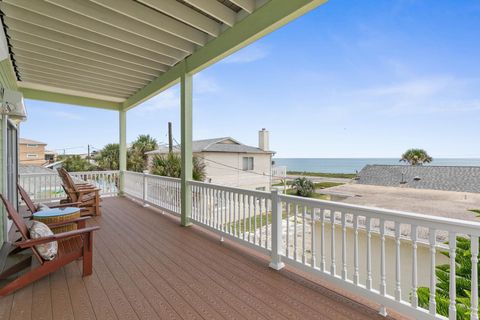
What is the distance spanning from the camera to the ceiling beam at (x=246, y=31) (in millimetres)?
2844

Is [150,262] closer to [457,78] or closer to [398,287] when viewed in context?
[398,287]

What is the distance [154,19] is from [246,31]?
1.30m

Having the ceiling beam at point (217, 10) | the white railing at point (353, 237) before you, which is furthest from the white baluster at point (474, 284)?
the ceiling beam at point (217, 10)

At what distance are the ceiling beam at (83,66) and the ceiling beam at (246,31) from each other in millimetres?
1089

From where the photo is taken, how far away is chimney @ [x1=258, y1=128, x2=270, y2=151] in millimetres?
17328

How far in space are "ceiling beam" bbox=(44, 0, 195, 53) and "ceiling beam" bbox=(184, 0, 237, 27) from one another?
3.42 ft

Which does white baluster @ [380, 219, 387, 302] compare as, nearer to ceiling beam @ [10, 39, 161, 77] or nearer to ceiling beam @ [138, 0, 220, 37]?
ceiling beam @ [138, 0, 220, 37]

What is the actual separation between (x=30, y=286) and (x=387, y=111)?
773 inches

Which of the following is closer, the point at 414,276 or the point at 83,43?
the point at 414,276

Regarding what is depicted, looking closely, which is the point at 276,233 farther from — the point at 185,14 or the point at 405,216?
the point at 185,14

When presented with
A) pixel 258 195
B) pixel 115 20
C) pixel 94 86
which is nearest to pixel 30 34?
pixel 115 20

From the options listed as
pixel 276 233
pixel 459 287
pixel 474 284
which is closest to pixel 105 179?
pixel 276 233

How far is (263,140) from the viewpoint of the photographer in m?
17.4

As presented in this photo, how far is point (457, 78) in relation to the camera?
10.0 m
